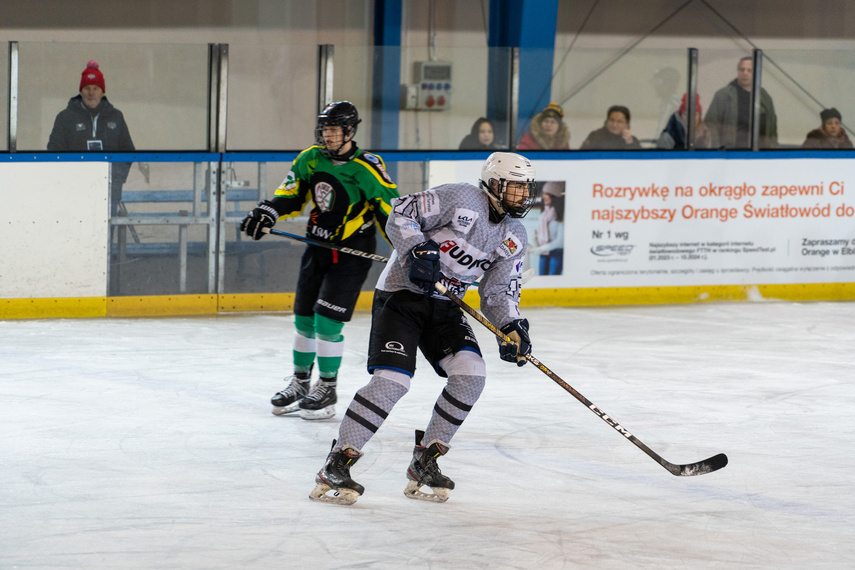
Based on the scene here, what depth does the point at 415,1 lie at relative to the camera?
11.1 metres

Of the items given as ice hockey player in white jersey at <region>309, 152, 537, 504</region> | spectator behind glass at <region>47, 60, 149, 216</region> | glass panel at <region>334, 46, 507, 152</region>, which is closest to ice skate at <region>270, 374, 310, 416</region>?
ice hockey player in white jersey at <region>309, 152, 537, 504</region>

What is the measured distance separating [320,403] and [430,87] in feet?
11.5

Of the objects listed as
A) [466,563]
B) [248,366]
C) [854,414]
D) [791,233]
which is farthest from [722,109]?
[466,563]

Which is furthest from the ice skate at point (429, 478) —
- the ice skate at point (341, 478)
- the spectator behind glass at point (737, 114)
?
the spectator behind glass at point (737, 114)

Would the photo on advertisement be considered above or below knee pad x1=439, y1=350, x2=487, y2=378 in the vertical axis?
above

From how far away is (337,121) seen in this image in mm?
4309

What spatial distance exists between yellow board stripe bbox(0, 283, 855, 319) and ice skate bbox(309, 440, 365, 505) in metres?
3.58

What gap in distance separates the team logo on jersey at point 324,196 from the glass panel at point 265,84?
2.32 m

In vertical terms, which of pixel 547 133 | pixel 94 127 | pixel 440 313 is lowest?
pixel 440 313

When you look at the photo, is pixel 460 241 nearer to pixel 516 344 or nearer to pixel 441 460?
pixel 516 344

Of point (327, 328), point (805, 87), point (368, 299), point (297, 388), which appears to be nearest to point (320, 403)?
point (297, 388)

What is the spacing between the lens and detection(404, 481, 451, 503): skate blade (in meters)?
3.41

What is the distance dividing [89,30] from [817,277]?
6797 millimetres

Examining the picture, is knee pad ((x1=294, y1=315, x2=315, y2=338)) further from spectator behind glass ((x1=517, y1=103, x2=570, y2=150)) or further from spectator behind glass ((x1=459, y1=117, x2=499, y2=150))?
spectator behind glass ((x1=517, y1=103, x2=570, y2=150))
